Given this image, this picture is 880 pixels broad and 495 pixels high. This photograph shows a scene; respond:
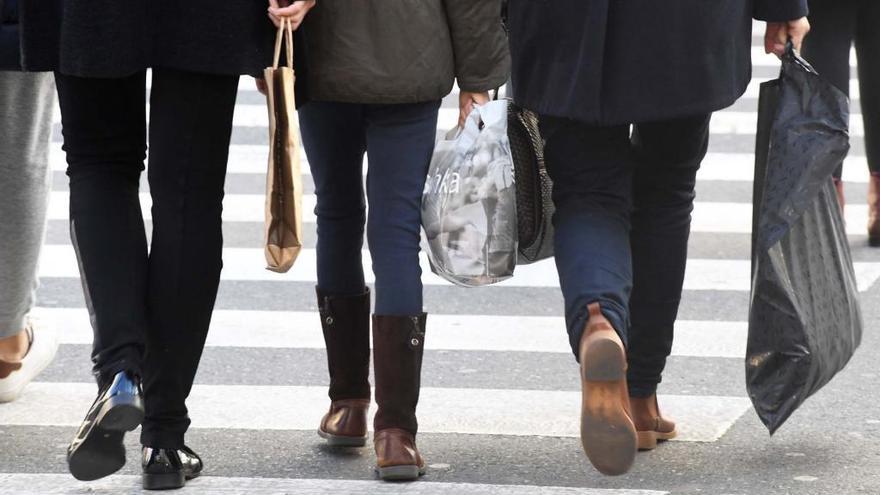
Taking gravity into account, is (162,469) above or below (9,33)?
below

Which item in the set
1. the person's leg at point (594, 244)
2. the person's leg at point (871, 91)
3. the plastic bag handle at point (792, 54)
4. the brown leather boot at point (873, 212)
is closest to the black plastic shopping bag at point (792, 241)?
the plastic bag handle at point (792, 54)

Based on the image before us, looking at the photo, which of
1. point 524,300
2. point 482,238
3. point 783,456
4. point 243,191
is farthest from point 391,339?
point 243,191

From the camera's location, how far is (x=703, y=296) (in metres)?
6.19

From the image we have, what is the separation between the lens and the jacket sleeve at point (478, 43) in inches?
155

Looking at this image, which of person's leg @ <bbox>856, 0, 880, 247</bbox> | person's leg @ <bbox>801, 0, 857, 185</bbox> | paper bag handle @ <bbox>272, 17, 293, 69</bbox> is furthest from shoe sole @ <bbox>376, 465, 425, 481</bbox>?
person's leg @ <bbox>856, 0, 880, 247</bbox>

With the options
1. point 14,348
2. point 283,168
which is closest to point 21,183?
point 14,348

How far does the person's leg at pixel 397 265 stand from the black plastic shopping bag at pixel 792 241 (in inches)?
30.6

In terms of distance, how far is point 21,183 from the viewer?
447cm

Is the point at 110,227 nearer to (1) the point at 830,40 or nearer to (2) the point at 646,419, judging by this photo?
(2) the point at 646,419

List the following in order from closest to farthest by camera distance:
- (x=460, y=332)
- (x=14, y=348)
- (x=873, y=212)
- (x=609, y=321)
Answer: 1. (x=609, y=321)
2. (x=14, y=348)
3. (x=460, y=332)
4. (x=873, y=212)

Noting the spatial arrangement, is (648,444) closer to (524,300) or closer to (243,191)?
(524,300)

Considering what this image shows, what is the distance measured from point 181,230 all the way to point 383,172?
498 mm

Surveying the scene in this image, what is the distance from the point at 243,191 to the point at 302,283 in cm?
173

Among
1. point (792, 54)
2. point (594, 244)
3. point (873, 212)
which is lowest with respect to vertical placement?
point (873, 212)
